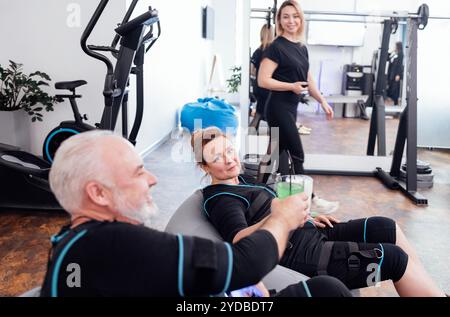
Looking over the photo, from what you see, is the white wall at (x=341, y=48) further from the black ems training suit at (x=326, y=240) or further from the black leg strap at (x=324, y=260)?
the black leg strap at (x=324, y=260)

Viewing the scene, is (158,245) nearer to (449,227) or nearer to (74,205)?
(74,205)

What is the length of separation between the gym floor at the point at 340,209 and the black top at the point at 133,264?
1.40 m

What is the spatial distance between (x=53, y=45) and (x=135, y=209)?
3108 mm

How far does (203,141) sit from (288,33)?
1.58 m

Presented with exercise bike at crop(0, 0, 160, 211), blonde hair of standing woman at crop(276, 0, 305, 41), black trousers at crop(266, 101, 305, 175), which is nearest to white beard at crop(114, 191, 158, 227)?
exercise bike at crop(0, 0, 160, 211)

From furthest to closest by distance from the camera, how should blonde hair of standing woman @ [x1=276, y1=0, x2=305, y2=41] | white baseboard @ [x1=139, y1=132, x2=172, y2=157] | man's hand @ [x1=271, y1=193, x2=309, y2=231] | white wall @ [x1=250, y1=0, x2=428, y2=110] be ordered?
white baseboard @ [x1=139, y1=132, x2=172, y2=157] → white wall @ [x1=250, y1=0, x2=428, y2=110] → blonde hair of standing woman @ [x1=276, y1=0, x2=305, y2=41] → man's hand @ [x1=271, y1=193, x2=309, y2=231]

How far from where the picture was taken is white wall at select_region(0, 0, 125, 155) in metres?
3.62

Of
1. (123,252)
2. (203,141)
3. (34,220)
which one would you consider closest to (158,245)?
(123,252)

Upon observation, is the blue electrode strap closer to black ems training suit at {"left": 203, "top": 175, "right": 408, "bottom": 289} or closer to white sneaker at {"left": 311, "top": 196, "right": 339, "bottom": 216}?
black ems training suit at {"left": 203, "top": 175, "right": 408, "bottom": 289}

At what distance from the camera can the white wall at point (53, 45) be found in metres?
3.62

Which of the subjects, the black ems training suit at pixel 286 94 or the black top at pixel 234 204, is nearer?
the black top at pixel 234 204

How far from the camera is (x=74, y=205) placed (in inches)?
37.3

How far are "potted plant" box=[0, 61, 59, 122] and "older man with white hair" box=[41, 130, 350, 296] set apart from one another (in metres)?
2.72

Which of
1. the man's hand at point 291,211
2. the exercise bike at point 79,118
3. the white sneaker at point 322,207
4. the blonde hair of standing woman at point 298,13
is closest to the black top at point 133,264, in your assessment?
the man's hand at point 291,211
